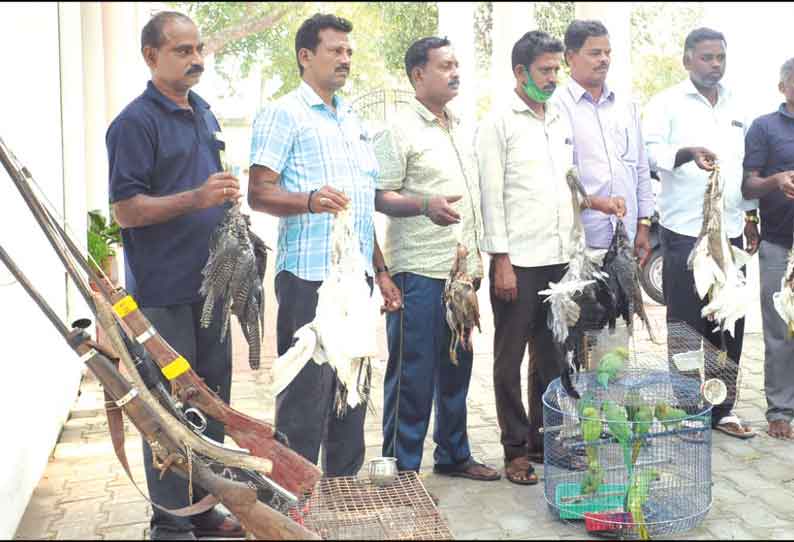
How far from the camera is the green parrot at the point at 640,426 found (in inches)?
151

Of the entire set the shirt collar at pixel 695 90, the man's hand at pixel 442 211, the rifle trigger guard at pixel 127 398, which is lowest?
the rifle trigger guard at pixel 127 398

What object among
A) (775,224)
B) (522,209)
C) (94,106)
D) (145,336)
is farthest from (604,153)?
(94,106)

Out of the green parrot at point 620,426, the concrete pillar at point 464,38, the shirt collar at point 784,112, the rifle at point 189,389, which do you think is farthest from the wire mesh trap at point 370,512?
the concrete pillar at point 464,38

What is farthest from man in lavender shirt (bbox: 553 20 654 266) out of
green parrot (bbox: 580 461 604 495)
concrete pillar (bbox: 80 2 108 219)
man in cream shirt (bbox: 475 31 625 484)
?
concrete pillar (bbox: 80 2 108 219)

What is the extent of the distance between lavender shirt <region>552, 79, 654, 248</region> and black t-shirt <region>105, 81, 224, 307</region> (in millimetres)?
2016

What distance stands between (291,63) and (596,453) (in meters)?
7.43

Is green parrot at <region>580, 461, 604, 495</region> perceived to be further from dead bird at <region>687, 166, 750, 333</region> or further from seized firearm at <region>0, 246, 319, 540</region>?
seized firearm at <region>0, 246, 319, 540</region>

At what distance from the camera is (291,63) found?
1036cm

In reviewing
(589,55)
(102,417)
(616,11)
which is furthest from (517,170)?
(616,11)

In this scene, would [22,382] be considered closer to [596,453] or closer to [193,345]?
[193,345]

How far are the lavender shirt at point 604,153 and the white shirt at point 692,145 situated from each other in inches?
12.4

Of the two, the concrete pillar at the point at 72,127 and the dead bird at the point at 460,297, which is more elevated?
the concrete pillar at the point at 72,127

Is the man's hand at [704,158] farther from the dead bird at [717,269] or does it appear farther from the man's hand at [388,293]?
the man's hand at [388,293]

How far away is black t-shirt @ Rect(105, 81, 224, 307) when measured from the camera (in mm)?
3592
